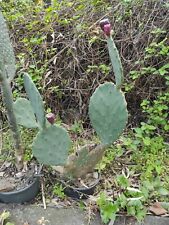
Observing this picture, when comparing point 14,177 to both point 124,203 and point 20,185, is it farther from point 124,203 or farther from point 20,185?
point 124,203

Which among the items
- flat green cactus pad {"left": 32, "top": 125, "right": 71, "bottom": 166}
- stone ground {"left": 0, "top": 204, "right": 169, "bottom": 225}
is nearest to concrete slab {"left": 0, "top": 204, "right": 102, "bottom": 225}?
stone ground {"left": 0, "top": 204, "right": 169, "bottom": 225}

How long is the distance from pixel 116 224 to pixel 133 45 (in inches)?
48.9

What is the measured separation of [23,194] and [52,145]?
1.19ft

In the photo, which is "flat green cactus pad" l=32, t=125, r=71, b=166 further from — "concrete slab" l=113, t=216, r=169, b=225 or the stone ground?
"concrete slab" l=113, t=216, r=169, b=225

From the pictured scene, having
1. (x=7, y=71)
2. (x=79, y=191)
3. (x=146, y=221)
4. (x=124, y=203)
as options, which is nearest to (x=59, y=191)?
(x=79, y=191)

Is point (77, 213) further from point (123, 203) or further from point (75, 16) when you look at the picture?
point (75, 16)

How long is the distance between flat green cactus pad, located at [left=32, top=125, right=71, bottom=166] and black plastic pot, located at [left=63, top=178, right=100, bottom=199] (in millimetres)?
219

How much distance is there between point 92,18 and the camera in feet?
9.28

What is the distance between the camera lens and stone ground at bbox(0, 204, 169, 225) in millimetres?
1871

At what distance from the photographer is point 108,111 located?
178 centimetres

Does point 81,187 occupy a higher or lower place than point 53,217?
higher

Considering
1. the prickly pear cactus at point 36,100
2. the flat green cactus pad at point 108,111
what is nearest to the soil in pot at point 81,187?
the flat green cactus pad at point 108,111

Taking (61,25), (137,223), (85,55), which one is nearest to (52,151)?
(137,223)

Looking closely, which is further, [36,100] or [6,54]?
[6,54]
